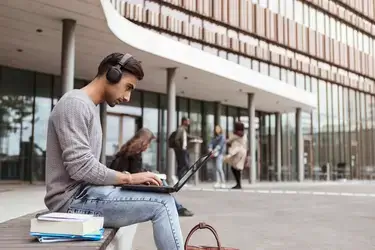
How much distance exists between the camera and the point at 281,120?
1131 inches

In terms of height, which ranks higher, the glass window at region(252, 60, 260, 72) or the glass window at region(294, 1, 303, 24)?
the glass window at region(294, 1, 303, 24)

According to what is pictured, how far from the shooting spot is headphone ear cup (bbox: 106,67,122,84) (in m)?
2.44

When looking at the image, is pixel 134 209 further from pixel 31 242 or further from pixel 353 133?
pixel 353 133

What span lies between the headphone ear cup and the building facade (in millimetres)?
13242

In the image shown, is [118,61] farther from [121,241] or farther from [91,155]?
[121,241]

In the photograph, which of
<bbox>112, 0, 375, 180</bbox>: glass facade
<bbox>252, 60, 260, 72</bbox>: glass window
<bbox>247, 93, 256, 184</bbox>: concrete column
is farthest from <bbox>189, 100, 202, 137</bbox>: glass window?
<bbox>252, 60, 260, 72</bbox>: glass window

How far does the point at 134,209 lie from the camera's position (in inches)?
96.0

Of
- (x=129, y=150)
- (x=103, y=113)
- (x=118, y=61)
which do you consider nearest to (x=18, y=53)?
(x=103, y=113)

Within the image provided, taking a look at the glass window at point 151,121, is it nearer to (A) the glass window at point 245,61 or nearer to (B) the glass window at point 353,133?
(A) the glass window at point 245,61

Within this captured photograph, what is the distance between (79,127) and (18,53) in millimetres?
13147

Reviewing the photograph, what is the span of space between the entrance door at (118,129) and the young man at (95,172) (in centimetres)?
1657

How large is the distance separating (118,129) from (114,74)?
17495 mm

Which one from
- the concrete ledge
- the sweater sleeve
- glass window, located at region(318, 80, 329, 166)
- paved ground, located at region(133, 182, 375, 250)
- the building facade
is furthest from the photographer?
glass window, located at region(318, 80, 329, 166)

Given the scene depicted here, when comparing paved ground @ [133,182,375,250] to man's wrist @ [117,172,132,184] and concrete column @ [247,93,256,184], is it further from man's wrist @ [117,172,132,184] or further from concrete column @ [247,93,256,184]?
concrete column @ [247,93,256,184]
